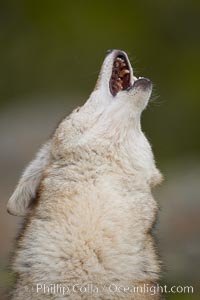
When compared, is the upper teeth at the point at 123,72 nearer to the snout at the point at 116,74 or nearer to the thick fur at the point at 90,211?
the snout at the point at 116,74

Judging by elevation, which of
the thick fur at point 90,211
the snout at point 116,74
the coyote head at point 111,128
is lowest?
the thick fur at point 90,211

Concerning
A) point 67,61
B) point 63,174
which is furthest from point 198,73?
point 63,174

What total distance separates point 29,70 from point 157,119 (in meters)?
2.25

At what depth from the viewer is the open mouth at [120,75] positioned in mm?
7480

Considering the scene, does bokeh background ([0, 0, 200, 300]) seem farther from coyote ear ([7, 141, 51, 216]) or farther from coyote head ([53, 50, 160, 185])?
coyote ear ([7, 141, 51, 216])

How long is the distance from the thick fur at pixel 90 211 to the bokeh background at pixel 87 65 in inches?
289

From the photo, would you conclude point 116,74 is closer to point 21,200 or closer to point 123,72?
point 123,72

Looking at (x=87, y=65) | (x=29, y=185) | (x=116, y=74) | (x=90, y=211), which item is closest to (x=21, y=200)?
(x=29, y=185)

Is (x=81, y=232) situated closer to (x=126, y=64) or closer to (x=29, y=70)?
(x=126, y=64)

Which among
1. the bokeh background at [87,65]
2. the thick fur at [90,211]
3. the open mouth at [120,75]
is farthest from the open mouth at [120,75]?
the bokeh background at [87,65]

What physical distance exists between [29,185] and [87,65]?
31.7 feet

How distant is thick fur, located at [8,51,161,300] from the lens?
6.34 metres

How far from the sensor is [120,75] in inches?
298

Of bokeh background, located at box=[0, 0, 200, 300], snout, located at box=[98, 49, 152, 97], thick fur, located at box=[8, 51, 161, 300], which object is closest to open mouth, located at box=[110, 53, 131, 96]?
snout, located at box=[98, 49, 152, 97]
